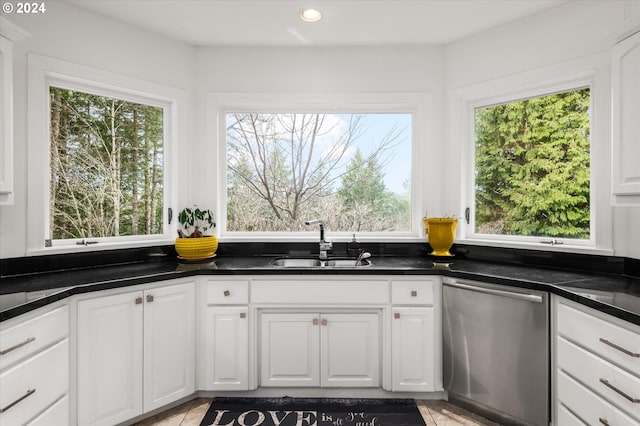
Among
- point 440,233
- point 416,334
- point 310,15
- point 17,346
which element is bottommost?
point 416,334

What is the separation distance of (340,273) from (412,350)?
699 millimetres

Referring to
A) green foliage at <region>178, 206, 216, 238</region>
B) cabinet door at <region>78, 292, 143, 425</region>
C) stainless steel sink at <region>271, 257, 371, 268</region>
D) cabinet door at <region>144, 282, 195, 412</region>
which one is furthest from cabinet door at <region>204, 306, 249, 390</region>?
green foliage at <region>178, 206, 216, 238</region>

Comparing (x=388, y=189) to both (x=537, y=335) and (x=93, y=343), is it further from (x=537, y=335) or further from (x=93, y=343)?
(x=93, y=343)

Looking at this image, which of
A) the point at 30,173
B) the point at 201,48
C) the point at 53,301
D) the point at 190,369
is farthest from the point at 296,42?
the point at 190,369

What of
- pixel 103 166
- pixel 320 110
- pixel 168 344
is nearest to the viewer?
pixel 168 344

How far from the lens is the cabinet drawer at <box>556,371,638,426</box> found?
1.42 m

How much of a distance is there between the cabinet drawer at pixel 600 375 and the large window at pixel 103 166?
9.03ft

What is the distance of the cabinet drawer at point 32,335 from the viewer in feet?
4.56

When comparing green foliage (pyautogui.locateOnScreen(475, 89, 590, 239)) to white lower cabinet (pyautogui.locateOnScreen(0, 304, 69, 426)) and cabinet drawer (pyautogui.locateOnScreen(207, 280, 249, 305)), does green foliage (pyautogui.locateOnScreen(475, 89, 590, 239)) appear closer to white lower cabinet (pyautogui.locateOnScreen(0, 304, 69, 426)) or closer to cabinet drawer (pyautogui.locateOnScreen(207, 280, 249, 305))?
cabinet drawer (pyautogui.locateOnScreen(207, 280, 249, 305))

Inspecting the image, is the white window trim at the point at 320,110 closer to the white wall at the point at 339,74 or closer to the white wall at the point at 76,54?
the white wall at the point at 339,74

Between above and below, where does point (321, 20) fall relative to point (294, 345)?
above

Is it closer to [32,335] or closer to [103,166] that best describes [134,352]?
[32,335]

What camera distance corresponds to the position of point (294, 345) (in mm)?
2283

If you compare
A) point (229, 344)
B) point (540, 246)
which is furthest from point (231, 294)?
point (540, 246)
